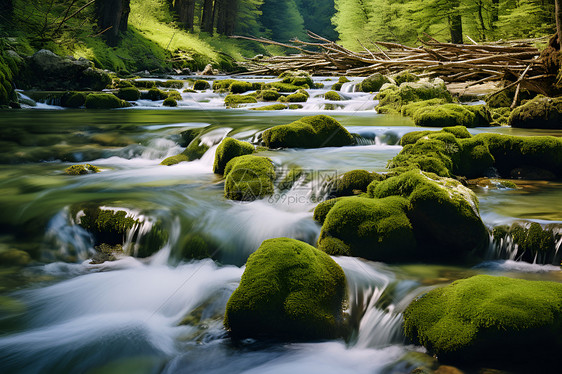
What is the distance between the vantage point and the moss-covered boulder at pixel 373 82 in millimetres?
16250

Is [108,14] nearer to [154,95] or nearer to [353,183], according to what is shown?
[154,95]

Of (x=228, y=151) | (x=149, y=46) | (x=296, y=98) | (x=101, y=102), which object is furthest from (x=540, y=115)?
(x=149, y=46)

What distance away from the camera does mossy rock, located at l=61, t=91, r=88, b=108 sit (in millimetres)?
13781

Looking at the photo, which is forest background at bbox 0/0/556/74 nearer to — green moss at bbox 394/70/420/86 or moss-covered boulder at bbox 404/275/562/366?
green moss at bbox 394/70/420/86

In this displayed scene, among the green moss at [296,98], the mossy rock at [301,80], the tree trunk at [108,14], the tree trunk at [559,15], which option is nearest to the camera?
the tree trunk at [559,15]

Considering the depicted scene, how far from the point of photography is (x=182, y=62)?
28.4 m

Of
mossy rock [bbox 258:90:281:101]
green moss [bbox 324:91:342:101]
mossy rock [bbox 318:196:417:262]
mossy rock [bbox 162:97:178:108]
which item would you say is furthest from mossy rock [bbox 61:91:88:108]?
mossy rock [bbox 318:196:417:262]

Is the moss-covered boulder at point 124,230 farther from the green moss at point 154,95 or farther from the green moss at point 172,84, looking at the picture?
the green moss at point 172,84

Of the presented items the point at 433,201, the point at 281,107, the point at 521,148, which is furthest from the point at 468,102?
the point at 433,201

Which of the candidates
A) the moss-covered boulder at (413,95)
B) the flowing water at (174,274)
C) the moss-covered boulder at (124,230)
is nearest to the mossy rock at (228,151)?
the flowing water at (174,274)

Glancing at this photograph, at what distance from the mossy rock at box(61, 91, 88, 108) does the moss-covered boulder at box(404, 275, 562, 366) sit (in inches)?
539

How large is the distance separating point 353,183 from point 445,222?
4.53 ft

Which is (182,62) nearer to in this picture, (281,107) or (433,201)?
(281,107)

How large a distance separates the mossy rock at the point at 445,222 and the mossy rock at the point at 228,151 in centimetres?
306
